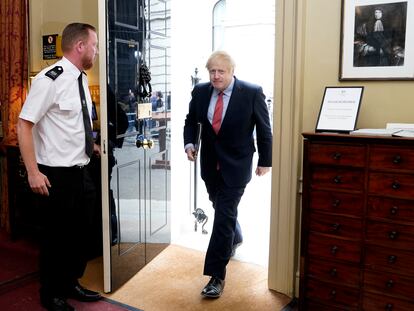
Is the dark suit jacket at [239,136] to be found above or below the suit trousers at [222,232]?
above

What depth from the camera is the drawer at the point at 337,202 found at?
2115 millimetres

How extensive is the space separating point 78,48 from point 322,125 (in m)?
1.40

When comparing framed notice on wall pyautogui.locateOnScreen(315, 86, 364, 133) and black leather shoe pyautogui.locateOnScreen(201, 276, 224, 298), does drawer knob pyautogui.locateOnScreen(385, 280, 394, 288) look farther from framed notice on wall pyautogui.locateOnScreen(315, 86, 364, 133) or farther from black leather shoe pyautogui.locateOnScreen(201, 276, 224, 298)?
black leather shoe pyautogui.locateOnScreen(201, 276, 224, 298)

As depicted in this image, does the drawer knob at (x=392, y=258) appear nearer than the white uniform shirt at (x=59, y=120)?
Yes

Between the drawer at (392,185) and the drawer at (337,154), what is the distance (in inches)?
3.9

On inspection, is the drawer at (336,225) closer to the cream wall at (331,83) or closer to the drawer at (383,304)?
the drawer at (383,304)

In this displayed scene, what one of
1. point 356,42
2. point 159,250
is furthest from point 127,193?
point 356,42

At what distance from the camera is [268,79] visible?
14.9ft

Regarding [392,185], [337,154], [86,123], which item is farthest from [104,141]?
[392,185]

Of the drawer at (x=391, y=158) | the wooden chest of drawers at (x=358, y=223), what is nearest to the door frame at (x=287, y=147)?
the wooden chest of drawers at (x=358, y=223)

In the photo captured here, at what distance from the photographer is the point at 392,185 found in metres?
2.01

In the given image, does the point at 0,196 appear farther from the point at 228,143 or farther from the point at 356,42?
the point at 356,42

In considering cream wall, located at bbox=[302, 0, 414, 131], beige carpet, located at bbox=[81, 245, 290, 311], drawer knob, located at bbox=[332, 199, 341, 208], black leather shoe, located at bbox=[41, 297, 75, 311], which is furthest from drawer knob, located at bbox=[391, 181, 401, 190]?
black leather shoe, located at bbox=[41, 297, 75, 311]

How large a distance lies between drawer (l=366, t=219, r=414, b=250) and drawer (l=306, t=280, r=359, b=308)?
1.00 feet
